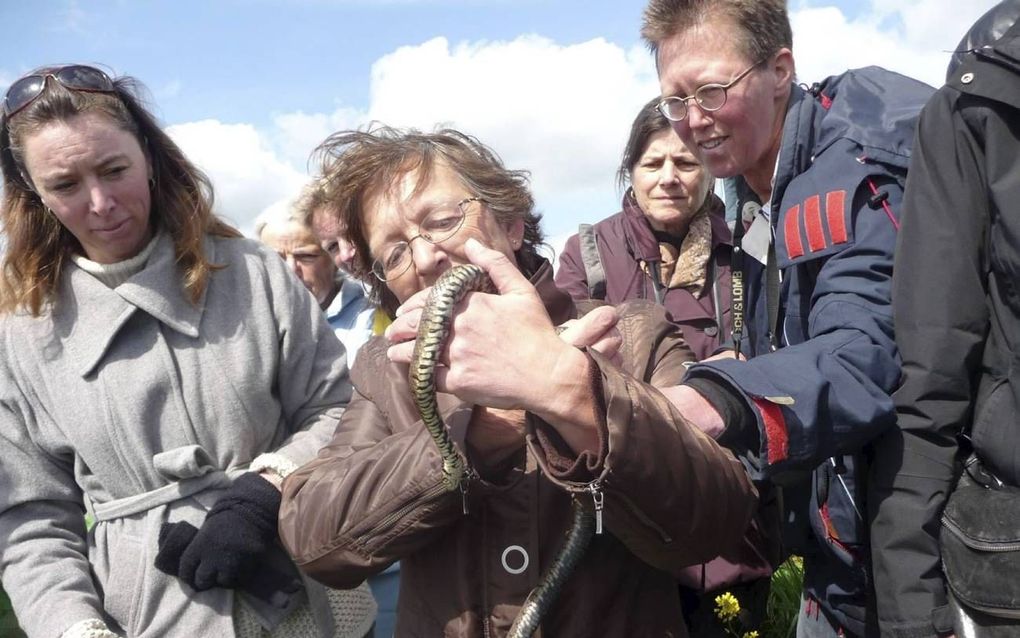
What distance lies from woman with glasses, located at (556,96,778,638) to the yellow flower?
145 cm

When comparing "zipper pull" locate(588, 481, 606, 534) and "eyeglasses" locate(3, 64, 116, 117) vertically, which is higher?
"eyeglasses" locate(3, 64, 116, 117)

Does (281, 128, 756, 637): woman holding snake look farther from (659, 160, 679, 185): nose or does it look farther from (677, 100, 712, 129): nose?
(659, 160, 679, 185): nose

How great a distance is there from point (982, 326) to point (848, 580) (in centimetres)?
68

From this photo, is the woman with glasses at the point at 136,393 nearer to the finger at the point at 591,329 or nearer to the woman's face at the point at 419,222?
the woman's face at the point at 419,222

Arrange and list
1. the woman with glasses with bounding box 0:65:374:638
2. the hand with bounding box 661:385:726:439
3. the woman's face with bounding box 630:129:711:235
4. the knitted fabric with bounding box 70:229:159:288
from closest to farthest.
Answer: the hand with bounding box 661:385:726:439 → the woman with glasses with bounding box 0:65:374:638 → the knitted fabric with bounding box 70:229:159:288 → the woman's face with bounding box 630:129:711:235

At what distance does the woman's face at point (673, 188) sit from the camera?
447 cm

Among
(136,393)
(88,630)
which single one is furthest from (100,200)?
(88,630)

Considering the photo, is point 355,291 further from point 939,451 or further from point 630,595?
point 939,451

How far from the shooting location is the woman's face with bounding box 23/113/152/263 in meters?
2.77

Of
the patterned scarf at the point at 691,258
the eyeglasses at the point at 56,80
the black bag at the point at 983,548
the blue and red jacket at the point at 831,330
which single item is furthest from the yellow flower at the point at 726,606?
the eyeglasses at the point at 56,80

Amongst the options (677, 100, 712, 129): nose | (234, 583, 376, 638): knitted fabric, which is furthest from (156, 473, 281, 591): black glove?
(677, 100, 712, 129): nose

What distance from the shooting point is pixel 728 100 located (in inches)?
108

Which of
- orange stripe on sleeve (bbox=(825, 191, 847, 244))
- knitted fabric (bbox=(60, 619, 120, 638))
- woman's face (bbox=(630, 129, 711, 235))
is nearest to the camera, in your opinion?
orange stripe on sleeve (bbox=(825, 191, 847, 244))

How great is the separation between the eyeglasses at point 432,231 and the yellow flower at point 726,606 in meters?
1.25
